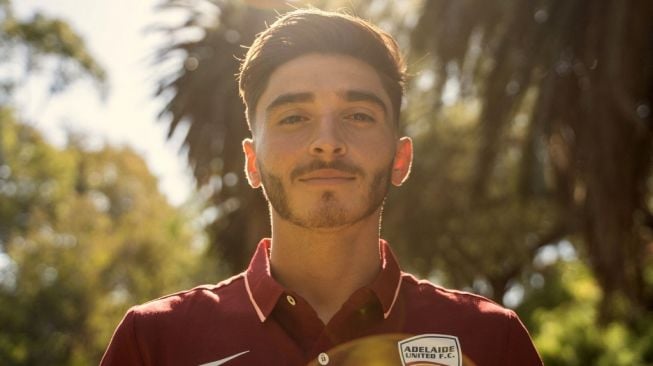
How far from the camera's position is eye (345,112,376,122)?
2596 mm

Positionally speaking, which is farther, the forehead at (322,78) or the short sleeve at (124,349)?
the forehead at (322,78)

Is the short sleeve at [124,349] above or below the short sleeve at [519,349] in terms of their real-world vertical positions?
above

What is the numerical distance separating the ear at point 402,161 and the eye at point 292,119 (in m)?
0.33

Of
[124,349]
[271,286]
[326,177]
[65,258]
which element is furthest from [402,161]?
[65,258]

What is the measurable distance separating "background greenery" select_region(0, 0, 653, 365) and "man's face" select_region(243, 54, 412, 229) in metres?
1.47

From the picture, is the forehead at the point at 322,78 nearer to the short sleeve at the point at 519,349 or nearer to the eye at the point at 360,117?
the eye at the point at 360,117

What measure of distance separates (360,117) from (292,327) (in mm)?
564

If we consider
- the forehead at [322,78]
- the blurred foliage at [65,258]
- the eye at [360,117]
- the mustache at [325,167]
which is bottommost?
the blurred foliage at [65,258]

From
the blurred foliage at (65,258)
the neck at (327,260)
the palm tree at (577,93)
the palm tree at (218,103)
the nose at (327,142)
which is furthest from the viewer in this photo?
the blurred foliage at (65,258)

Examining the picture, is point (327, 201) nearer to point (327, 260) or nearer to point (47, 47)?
point (327, 260)

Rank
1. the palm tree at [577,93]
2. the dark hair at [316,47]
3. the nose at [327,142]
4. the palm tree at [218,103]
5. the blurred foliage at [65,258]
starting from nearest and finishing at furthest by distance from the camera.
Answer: the nose at [327,142]
the dark hair at [316,47]
the palm tree at [577,93]
the palm tree at [218,103]
the blurred foliage at [65,258]

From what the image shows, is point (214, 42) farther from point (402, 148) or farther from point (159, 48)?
point (402, 148)

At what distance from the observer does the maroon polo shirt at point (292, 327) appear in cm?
245

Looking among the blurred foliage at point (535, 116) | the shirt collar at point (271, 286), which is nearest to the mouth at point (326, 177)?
the shirt collar at point (271, 286)
